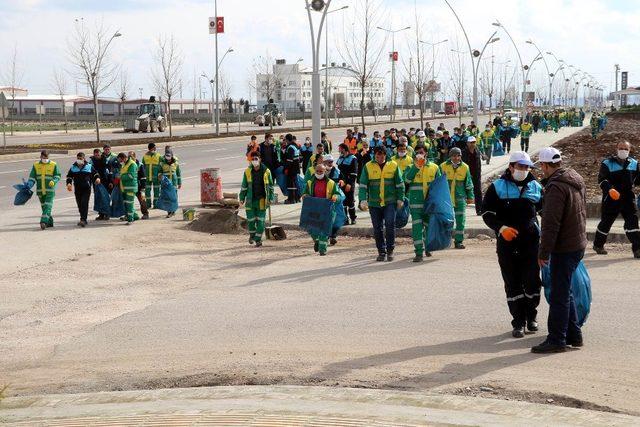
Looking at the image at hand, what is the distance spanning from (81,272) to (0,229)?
19.7 ft

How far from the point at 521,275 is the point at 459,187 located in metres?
6.13

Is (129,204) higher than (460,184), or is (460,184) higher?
(460,184)

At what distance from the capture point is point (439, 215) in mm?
14273

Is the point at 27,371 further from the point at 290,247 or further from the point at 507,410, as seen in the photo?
the point at 290,247

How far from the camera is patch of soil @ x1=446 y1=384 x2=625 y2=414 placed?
22.9 feet

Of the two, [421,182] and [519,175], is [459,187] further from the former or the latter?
[519,175]

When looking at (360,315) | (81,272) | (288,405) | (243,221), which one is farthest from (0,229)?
(288,405)

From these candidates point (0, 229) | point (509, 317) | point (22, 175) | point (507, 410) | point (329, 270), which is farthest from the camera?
point (22, 175)

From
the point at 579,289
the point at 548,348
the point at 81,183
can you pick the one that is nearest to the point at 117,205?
the point at 81,183

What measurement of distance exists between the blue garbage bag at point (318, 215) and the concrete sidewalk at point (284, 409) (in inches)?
307

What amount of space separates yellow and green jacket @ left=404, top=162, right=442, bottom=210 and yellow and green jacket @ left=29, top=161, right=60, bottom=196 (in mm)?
8132

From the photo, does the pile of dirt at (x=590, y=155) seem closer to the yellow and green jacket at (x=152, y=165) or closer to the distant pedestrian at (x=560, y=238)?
the yellow and green jacket at (x=152, y=165)

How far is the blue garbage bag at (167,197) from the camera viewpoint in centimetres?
2073

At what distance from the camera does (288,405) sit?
6984 mm
